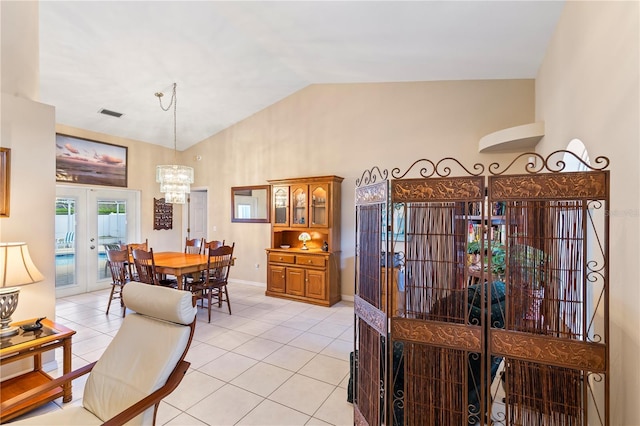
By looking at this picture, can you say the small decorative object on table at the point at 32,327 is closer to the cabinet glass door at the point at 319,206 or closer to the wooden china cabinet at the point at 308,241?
the wooden china cabinet at the point at 308,241

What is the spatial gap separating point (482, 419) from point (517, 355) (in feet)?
1.48

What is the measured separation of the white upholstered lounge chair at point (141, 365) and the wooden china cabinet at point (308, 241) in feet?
10.4

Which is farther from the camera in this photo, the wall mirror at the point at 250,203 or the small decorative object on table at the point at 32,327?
the wall mirror at the point at 250,203

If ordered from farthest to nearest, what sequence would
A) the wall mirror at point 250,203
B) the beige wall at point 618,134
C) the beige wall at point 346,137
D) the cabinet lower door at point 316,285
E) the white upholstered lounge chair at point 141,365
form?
1. the wall mirror at point 250,203
2. the cabinet lower door at point 316,285
3. the beige wall at point 346,137
4. the white upholstered lounge chair at point 141,365
5. the beige wall at point 618,134

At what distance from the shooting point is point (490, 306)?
5.54ft

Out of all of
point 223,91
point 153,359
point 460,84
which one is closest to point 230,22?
point 223,91

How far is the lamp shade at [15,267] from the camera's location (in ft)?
7.06

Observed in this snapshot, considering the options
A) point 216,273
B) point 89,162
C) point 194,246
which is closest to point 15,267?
point 216,273

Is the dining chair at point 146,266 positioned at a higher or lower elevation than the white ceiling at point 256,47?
lower

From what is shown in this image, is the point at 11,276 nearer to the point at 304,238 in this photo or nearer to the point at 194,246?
the point at 194,246

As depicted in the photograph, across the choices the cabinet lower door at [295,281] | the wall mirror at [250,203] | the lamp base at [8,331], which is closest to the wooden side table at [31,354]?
the lamp base at [8,331]

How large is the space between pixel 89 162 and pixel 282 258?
Result: 4.05 meters

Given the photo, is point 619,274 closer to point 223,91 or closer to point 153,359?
point 153,359

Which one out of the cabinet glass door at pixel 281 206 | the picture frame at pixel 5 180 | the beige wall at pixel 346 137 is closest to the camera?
the picture frame at pixel 5 180
